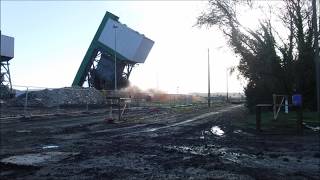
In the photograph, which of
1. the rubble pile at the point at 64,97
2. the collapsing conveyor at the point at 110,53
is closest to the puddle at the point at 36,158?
the rubble pile at the point at 64,97

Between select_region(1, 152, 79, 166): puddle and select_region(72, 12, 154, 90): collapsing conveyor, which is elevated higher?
select_region(72, 12, 154, 90): collapsing conveyor

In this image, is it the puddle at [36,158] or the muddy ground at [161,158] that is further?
the puddle at [36,158]

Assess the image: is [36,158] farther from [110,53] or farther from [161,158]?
[110,53]

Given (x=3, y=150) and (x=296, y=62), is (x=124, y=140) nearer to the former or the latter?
(x=3, y=150)

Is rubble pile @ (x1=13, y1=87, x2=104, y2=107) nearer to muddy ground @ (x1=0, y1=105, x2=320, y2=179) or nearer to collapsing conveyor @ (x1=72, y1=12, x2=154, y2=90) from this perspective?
collapsing conveyor @ (x1=72, y1=12, x2=154, y2=90)

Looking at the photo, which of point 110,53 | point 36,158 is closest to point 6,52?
point 110,53

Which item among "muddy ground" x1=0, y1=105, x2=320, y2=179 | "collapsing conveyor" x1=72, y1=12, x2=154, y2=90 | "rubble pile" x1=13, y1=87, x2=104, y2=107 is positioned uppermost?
"collapsing conveyor" x1=72, y1=12, x2=154, y2=90

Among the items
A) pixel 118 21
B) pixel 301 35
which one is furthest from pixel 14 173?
pixel 118 21

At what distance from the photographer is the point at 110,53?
173 feet

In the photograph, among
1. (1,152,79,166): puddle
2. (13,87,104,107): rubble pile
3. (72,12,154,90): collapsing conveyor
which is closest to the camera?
(1,152,79,166): puddle

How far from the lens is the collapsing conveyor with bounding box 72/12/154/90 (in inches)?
2014

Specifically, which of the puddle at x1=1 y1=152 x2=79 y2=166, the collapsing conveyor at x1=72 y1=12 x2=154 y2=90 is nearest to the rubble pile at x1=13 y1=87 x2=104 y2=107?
the collapsing conveyor at x1=72 y1=12 x2=154 y2=90

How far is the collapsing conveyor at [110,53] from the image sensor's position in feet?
168

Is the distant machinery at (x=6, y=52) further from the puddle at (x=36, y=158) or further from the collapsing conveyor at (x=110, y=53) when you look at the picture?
the puddle at (x=36, y=158)
